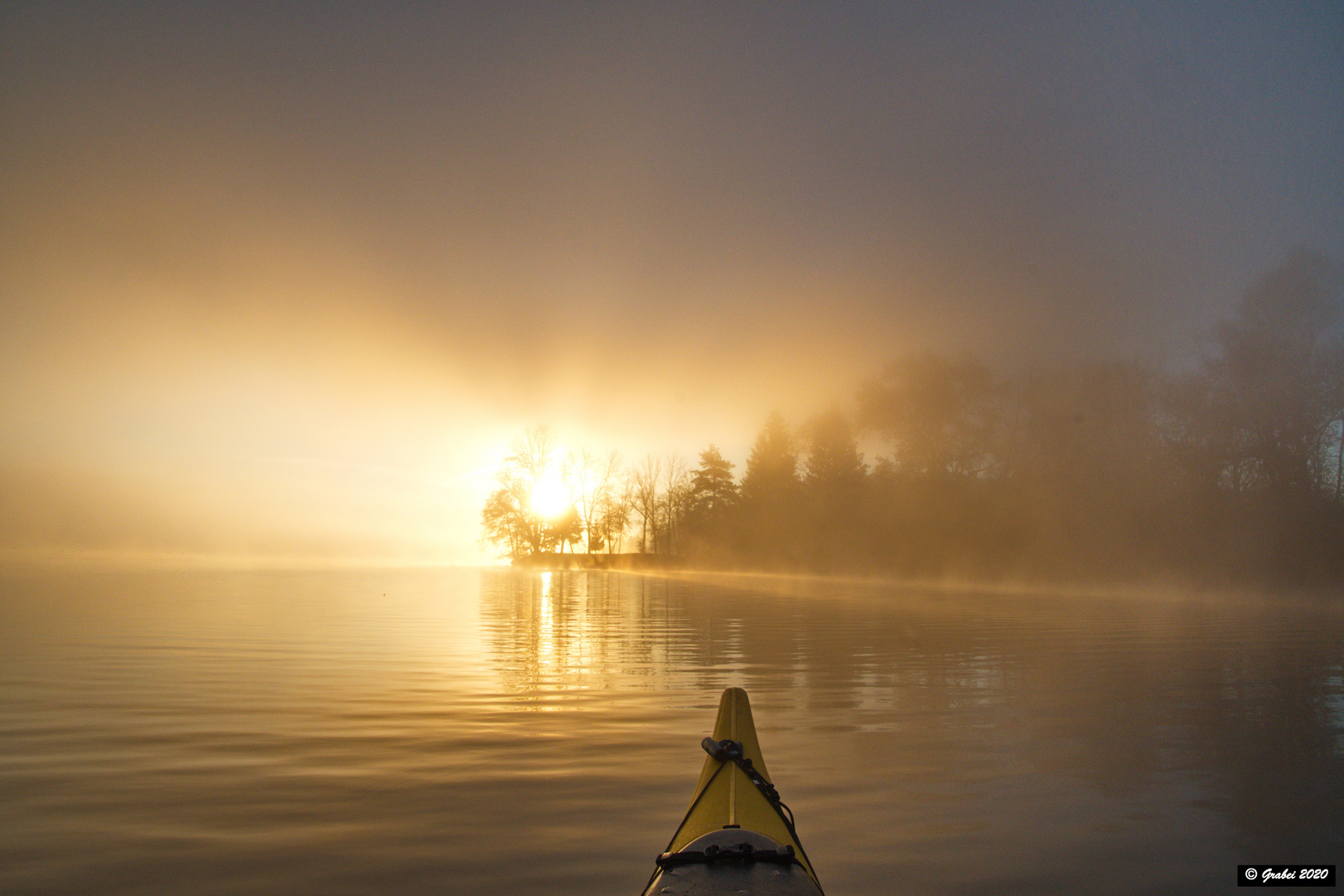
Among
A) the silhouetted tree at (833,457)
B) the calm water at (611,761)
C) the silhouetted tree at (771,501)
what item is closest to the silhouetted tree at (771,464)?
the silhouetted tree at (771,501)

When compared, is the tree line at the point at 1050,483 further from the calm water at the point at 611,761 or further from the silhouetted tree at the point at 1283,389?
the calm water at the point at 611,761

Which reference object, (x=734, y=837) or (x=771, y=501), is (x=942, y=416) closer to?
(x=771, y=501)

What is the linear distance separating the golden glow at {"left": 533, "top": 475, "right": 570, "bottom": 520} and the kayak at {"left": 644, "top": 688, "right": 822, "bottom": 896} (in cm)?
6051

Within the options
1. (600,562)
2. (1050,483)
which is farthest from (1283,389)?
(600,562)

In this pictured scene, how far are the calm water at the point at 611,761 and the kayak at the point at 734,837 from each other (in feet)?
1.62

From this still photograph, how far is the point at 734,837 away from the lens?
320 centimetres

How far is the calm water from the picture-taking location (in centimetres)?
389

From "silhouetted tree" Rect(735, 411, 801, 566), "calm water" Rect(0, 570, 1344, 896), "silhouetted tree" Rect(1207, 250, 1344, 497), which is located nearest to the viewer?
"calm water" Rect(0, 570, 1344, 896)

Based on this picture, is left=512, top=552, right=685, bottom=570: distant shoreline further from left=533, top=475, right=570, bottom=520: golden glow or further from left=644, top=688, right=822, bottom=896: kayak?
left=644, top=688, right=822, bottom=896: kayak

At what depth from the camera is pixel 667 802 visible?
192 inches

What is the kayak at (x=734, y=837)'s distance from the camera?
2.86 meters

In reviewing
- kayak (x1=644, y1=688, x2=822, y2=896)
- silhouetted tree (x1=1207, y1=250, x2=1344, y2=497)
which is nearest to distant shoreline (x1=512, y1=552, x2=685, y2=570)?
silhouetted tree (x1=1207, y1=250, x2=1344, y2=497)

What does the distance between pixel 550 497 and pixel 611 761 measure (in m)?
60.4

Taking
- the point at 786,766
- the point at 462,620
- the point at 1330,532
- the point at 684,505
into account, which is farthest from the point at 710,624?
the point at 684,505
